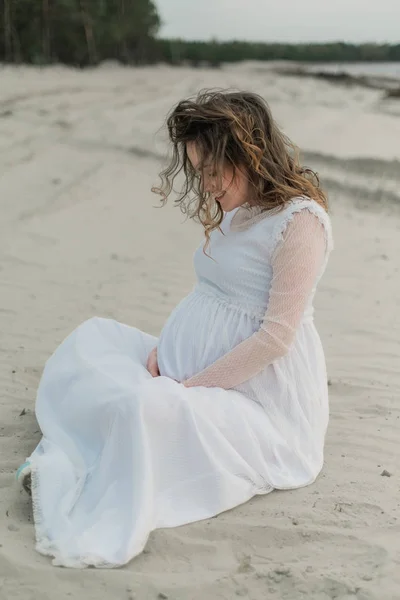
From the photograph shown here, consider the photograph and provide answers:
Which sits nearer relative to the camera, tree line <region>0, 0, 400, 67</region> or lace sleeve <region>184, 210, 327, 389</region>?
lace sleeve <region>184, 210, 327, 389</region>

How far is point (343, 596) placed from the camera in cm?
194

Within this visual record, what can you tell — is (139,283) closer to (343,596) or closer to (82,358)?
(82,358)

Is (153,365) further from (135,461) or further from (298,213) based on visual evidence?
(298,213)

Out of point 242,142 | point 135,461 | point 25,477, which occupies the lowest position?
point 25,477

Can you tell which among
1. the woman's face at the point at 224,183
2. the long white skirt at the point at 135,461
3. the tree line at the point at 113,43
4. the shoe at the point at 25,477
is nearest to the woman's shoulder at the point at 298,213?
the woman's face at the point at 224,183

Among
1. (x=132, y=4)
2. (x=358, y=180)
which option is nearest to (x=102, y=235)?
(x=358, y=180)

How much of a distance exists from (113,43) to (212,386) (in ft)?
65.3

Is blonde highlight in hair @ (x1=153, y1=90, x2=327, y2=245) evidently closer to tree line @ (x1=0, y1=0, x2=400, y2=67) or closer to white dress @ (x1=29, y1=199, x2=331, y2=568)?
white dress @ (x1=29, y1=199, x2=331, y2=568)

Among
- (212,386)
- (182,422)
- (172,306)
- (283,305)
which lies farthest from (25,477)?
(172,306)

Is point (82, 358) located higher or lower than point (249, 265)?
lower

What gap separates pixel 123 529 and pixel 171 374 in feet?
2.04

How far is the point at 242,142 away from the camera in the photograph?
2.20 m

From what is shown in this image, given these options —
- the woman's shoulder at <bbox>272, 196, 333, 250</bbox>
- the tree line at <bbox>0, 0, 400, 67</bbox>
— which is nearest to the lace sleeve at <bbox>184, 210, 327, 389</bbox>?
the woman's shoulder at <bbox>272, 196, 333, 250</bbox>

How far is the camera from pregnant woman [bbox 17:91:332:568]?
2.14 metres
